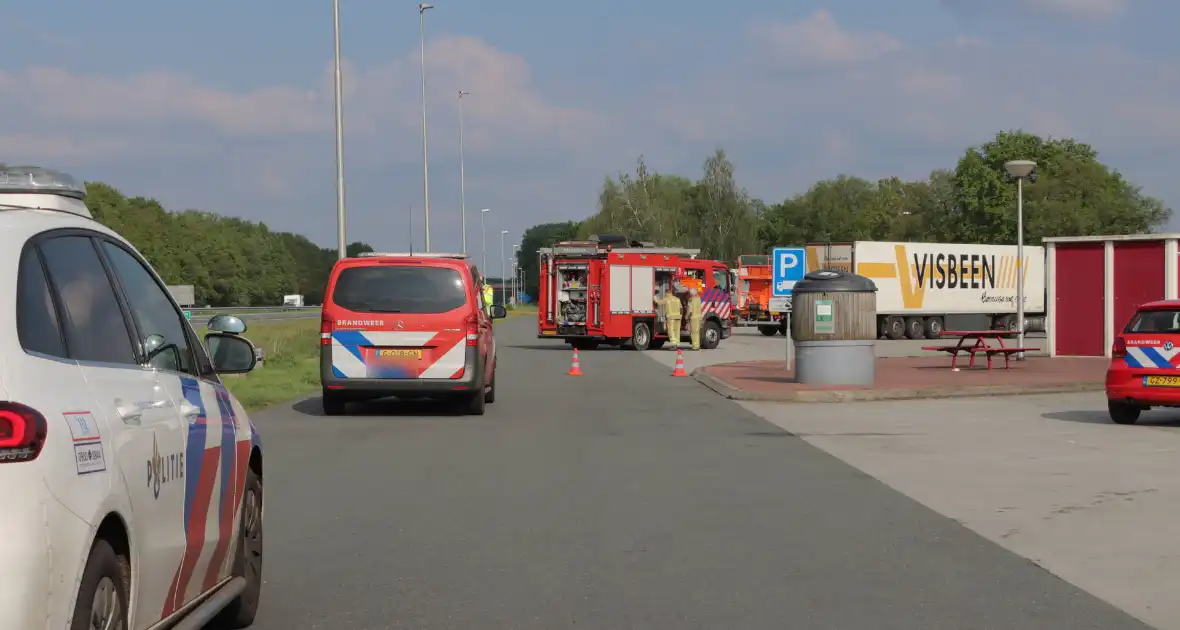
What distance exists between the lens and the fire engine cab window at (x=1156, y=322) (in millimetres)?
16828

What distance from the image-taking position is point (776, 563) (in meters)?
8.15

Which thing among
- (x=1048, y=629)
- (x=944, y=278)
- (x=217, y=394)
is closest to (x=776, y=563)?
(x=1048, y=629)

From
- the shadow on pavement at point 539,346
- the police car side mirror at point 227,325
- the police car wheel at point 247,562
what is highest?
the police car side mirror at point 227,325

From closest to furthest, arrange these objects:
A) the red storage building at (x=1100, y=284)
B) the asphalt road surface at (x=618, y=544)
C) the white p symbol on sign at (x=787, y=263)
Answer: the asphalt road surface at (x=618, y=544) < the white p symbol on sign at (x=787, y=263) < the red storage building at (x=1100, y=284)

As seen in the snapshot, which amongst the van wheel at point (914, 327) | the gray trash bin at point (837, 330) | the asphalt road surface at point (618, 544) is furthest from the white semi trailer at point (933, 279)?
the asphalt road surface at point (618, 544)

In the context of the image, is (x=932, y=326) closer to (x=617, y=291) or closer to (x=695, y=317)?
(x=695, y=317)

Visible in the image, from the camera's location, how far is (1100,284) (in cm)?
3403

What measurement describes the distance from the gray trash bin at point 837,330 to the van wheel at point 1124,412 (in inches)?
229

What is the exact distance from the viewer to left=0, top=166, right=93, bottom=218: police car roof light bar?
491cm

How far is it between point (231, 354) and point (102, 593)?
214 cm

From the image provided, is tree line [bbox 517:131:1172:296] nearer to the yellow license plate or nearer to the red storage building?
the red storage building

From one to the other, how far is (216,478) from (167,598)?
802 millimetres

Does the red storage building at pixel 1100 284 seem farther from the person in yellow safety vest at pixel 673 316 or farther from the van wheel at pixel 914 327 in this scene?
the van wheel at pixel 914 327

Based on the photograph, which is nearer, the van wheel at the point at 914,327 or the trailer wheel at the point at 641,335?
the trailer wheel at the point at 641,335
